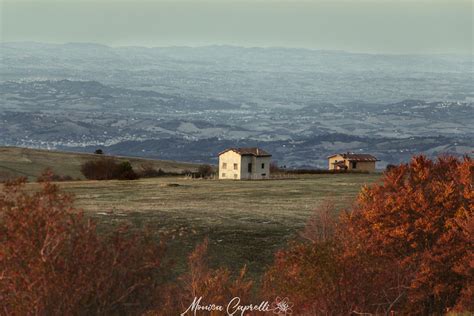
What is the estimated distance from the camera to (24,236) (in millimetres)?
31016

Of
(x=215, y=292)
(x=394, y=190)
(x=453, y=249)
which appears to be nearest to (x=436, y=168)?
(x=394, y=190)

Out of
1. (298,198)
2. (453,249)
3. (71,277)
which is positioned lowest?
(298,198)

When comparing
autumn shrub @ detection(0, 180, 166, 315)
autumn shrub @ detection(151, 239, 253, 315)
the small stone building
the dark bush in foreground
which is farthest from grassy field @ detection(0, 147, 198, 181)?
autumn shrub @ detection(0, 180, 166, 315)

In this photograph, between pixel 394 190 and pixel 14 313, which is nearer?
pixel 14 313

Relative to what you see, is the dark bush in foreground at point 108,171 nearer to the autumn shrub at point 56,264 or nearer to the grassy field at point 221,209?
the grassy field at point 221,209

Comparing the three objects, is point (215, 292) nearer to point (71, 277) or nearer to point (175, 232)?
point (71, 277)

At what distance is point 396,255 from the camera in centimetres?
4853

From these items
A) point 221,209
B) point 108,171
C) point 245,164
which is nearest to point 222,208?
point 221,209

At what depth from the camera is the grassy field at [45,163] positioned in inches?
6015

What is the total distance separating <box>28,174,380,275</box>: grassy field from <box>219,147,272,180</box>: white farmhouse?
9.05 meters

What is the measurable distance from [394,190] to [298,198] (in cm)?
4168

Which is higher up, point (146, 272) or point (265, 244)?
point (146, 272)

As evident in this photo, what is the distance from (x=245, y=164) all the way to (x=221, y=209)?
50.2 m

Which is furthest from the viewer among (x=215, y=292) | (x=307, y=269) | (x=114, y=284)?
(x=307, y=269)
